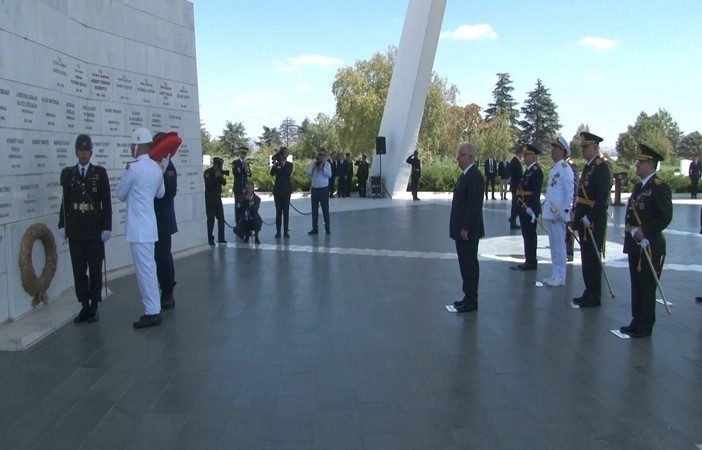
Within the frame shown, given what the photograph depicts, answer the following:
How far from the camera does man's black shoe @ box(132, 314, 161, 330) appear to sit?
5902 millimetres

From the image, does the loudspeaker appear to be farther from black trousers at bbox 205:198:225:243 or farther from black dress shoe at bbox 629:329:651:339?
black dress shoe at bbox 629:329:651:339

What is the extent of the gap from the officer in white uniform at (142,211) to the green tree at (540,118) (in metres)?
75.2

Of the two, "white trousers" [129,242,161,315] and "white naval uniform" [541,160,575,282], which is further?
"white naval uniform" [541,160,575,282]

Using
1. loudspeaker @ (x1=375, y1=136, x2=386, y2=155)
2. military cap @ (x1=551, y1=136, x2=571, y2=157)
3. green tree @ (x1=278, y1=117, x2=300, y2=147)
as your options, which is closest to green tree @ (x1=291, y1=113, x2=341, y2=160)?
loudspeaker @ (x1=375, y1=136, x2=386, y2=155)

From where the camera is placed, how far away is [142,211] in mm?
5746

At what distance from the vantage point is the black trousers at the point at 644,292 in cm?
549

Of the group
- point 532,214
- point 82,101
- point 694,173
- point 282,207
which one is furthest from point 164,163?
point 694,173

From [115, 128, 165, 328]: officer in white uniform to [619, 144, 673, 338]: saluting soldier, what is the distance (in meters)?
4.53

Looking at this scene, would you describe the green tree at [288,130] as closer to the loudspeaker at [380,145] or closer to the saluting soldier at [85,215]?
the loudspeaker at [380,145]

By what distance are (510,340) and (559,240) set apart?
9.06 ft

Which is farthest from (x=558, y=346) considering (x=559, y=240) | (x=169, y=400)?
(x=169, y=400)

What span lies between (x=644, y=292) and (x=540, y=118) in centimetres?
7621

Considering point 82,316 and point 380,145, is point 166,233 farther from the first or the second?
point 380,145

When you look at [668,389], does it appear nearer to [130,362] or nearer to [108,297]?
[130,362]
